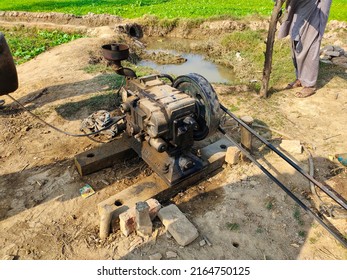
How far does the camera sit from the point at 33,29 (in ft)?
40.0

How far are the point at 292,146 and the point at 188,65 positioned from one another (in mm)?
6215

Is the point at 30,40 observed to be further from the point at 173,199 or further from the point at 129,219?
the point at 129,219

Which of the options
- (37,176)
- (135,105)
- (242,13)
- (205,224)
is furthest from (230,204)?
(242,13)

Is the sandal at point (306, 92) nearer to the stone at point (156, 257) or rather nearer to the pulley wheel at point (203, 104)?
the pulley wheel at point (203, 104)

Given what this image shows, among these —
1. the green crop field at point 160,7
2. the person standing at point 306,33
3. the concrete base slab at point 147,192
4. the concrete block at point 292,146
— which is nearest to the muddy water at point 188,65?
the person standing at point 306,33

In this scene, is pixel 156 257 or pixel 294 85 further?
pixel 294 85

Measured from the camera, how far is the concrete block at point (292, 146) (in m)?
4.30

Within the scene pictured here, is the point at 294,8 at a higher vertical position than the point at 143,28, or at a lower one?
higher

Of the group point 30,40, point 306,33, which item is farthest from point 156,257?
point 30,40

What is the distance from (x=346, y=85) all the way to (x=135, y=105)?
217 inches

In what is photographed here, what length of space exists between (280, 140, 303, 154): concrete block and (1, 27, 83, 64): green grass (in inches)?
321

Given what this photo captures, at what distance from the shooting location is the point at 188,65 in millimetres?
9766

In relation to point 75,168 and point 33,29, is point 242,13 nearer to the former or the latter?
point 33,29

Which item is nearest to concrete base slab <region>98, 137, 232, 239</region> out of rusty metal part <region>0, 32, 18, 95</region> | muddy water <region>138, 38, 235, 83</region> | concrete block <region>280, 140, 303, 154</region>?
concrete block <region>280, 140, 303, 154</region>
